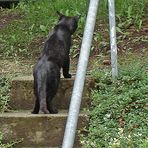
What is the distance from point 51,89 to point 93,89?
0.50 m

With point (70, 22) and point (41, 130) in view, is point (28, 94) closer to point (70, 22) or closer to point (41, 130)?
point (41, 130)

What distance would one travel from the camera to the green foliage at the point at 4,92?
5879mm

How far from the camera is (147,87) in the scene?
5.64 metres

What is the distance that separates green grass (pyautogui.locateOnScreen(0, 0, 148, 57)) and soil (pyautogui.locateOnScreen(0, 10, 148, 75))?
0.15 m

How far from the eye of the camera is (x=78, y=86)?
4520 millimetres

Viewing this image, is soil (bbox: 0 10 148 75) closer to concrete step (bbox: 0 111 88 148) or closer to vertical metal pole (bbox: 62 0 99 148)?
concrete step (bbox: 0 111 88 148)

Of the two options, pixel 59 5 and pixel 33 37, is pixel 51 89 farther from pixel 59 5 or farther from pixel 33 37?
pixel 59 5

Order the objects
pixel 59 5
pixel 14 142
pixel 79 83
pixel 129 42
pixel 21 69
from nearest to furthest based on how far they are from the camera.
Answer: pixel 79 83 < pixel 14 142 < pixel 21 69 < pixel 129 42 < pixel 59 5

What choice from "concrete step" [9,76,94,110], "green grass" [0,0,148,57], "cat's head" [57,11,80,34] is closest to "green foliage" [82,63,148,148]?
"concrete step" [9,76,94,110]

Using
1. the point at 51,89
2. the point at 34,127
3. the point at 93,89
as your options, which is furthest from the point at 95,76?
the point at 34,127

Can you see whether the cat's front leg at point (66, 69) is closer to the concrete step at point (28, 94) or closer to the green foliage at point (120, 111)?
the concrete step at point (28, 94)

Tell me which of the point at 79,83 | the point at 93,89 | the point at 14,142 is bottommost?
the point at 14,142

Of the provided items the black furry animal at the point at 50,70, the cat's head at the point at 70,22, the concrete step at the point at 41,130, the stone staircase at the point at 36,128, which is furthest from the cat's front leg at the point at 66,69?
the concrete step at the point at 41,130

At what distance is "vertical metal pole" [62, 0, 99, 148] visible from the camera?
165 inches
